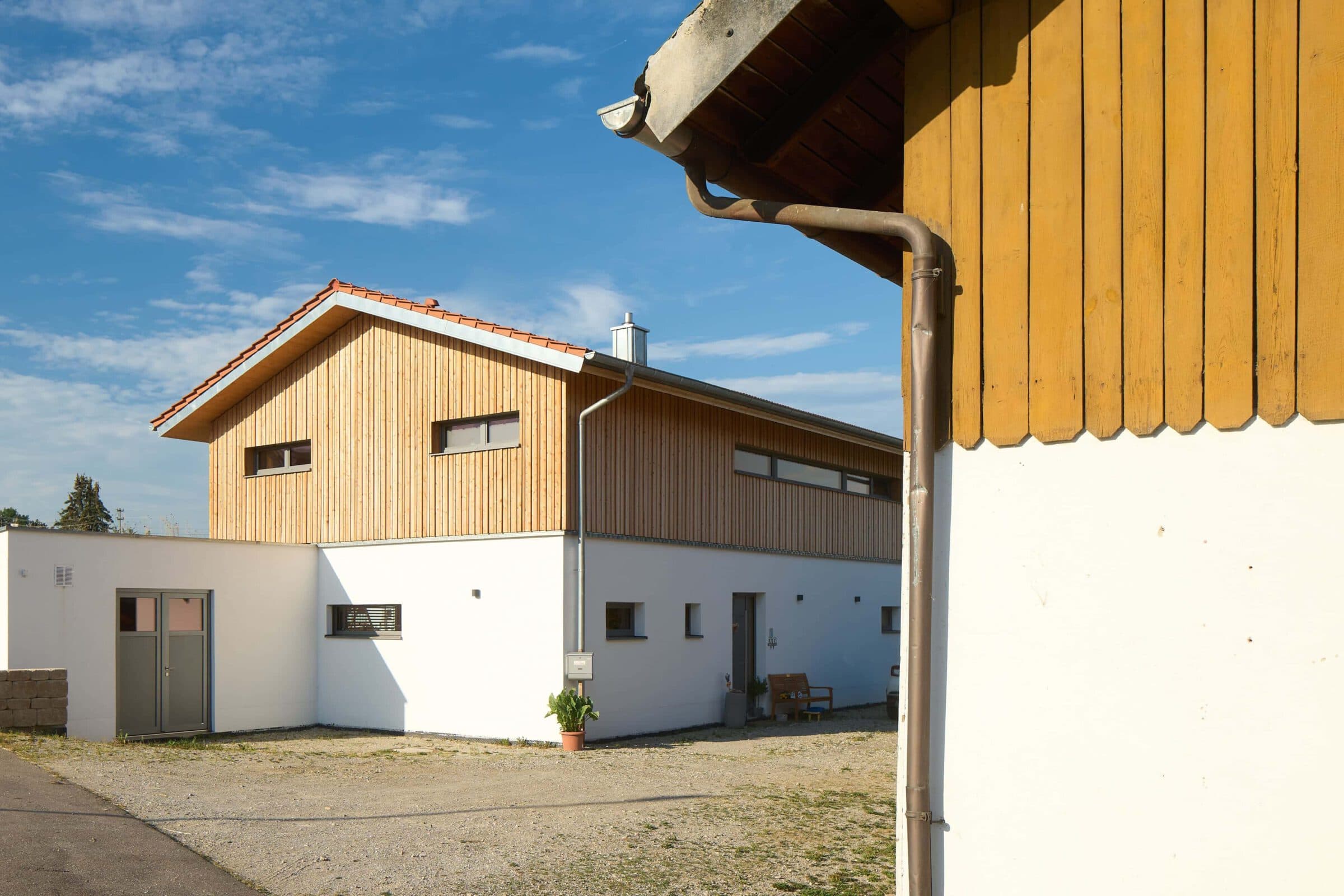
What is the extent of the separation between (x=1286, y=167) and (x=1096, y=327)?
770 mm

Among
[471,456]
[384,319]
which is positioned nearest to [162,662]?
[471,456]

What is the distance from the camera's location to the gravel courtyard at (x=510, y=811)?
23.7 ft

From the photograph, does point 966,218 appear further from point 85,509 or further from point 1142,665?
point 85,509

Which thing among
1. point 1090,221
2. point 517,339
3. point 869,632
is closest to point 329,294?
point 517,339

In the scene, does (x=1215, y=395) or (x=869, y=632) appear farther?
(x=869, y=632)

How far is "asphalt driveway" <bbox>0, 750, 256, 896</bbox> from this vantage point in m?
6.39

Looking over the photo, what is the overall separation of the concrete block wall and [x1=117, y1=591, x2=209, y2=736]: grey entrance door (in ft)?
4.65

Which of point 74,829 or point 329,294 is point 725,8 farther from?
point 329,294

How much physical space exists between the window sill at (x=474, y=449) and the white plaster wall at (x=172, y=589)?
9.80 feet

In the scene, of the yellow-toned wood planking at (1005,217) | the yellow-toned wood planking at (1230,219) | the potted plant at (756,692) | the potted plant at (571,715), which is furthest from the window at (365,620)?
the yellow-toned wood planking at (1230,219)

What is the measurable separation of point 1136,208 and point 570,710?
11165 mm

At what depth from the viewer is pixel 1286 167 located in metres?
3.66

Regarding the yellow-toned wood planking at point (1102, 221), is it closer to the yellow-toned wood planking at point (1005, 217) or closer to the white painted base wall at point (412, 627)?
the yellow-toned wood planking at point (1005, 217)

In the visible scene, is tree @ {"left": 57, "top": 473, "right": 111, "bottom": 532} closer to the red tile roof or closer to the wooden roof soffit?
the red tile roof
